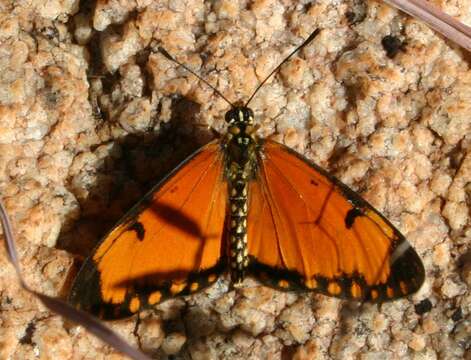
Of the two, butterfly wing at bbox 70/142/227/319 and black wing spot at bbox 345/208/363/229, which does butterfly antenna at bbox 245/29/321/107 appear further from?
black wing spot at bbox 345/208/363/229

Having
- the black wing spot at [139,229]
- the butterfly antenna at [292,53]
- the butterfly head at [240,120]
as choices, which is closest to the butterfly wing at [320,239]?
the butterfly head at [240,120]

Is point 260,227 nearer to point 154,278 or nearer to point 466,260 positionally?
point 154,278

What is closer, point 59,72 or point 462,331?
point 462,331

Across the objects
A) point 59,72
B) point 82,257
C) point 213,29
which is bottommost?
point 82,257

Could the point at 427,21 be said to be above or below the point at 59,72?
above

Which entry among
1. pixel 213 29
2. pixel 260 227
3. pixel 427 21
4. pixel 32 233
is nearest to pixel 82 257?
pixel 32 233

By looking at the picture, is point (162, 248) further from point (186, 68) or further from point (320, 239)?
point (186, 68)

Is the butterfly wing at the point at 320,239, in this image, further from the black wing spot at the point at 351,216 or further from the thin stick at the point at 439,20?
the thin stick at the point at 439,20
